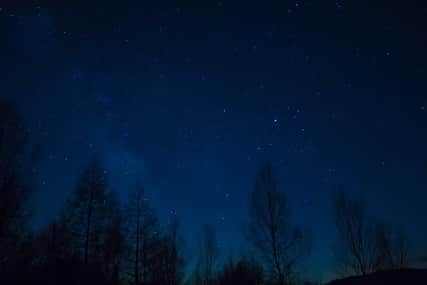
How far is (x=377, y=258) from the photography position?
24.8 meters

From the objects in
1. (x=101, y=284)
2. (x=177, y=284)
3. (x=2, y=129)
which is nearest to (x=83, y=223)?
(x=101, y=284)

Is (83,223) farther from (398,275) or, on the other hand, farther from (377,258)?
(377,258)

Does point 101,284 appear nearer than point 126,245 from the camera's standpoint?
Yes

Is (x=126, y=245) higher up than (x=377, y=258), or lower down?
higher up

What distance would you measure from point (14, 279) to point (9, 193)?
246 inches

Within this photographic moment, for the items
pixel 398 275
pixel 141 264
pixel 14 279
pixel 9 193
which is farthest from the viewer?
pixel 141 264

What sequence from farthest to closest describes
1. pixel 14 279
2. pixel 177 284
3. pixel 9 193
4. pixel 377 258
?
pixel 177 284 < pixel 377 258 < pixel 14 279 < pixel 9 193

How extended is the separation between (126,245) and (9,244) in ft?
37.3

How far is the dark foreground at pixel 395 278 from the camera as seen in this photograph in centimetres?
1221

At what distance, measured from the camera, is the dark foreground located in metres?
12.2

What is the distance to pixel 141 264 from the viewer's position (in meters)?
22.3

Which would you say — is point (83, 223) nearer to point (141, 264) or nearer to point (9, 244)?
point (141, 264)

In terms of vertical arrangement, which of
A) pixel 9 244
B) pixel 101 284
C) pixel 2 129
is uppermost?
pixel 2 129

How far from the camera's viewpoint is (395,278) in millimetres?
12641
